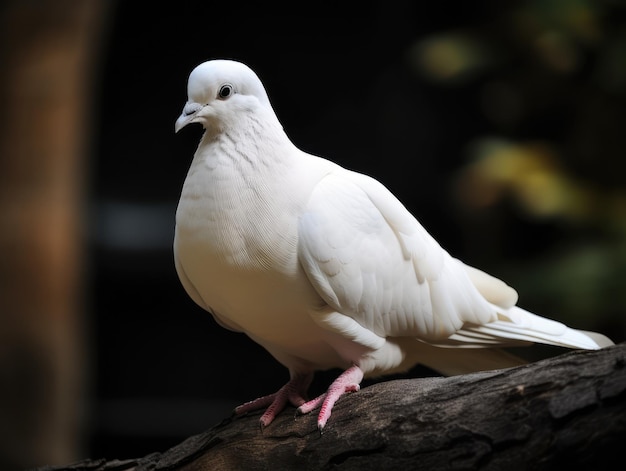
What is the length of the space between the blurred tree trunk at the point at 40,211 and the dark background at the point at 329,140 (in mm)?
353

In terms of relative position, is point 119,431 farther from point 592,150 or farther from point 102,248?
point 592,150

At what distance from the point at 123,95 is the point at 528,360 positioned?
420cm

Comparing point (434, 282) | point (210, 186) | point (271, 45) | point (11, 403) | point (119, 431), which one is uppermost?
point (271, 45)

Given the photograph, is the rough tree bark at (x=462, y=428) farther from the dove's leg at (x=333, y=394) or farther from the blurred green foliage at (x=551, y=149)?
the blurred green foliage at (x=551, y=149)

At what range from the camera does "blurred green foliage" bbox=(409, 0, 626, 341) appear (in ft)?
16.2

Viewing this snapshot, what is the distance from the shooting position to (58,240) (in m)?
5.16

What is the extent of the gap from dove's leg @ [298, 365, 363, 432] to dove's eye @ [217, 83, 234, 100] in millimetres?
893

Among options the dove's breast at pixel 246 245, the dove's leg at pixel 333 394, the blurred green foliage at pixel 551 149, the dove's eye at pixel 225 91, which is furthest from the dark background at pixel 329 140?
the dove's eye at pixel 225 91

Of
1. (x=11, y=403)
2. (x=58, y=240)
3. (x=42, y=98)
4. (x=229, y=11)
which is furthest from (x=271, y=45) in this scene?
(x=11, y=403)

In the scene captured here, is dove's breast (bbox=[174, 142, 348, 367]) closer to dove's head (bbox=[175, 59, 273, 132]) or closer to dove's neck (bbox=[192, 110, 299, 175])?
dove's neck (bbox=[192, 110, 299, 175])

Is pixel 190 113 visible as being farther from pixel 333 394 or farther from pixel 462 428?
pixel 462 428

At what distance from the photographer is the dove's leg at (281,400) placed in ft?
8.40

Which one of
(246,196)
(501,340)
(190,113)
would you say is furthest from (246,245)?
(501,340)

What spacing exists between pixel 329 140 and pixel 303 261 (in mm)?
3444
